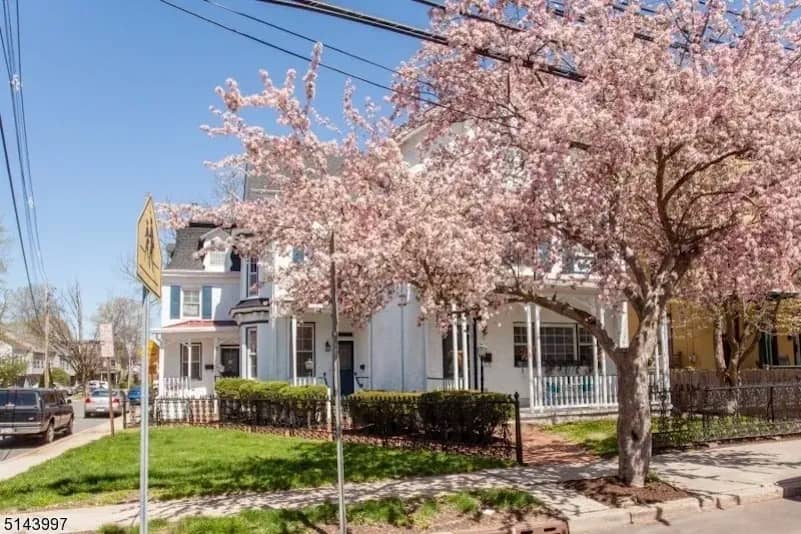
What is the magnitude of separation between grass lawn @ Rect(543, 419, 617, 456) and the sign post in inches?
387

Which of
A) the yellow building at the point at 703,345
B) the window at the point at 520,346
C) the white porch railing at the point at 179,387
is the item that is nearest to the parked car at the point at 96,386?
the white porch railing at the point at 179,387

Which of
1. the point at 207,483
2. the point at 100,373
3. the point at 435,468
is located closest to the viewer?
the point at 207,483

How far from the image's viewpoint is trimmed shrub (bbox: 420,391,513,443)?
13.7 metres

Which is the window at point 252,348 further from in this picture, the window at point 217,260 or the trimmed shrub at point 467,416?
the trimmed shrub at point 467,416

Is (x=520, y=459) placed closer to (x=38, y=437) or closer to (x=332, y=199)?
(x=332, y=199)

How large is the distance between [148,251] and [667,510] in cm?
754

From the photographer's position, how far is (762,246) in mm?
9398

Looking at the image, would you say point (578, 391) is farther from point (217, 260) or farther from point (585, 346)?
point (217, 260)

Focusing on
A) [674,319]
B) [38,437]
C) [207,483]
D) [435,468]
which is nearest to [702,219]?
[435,468]

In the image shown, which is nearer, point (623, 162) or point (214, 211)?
point (623, 162)

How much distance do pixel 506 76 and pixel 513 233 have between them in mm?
2322

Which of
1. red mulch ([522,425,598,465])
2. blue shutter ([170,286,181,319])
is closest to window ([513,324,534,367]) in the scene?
red mulch ([522,425,598,465])

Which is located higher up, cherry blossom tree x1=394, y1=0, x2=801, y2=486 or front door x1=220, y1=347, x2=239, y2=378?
cherry blossom tree x1=394, y1=0, x2=801, y2=486

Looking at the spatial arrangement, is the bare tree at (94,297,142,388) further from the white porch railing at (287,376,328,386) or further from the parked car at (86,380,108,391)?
the white porch railing at (287,376,328,386)
